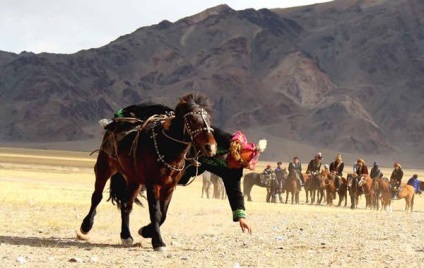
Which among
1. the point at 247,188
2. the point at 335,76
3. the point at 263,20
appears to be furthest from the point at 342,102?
the point at 247,188

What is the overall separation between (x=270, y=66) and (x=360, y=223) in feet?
527

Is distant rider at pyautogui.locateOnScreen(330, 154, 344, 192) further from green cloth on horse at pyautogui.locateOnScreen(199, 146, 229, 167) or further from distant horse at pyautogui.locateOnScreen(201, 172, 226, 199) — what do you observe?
green cloth on horse at pyautogui.locateOnScreen(199, 146, 229, 167)

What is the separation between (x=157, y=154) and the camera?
9.80 meters

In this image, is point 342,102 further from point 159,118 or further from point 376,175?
point 159,118

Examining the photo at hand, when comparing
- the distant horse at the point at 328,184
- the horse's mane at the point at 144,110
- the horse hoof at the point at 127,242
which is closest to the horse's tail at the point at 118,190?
the horse hoof at the point at 127,242

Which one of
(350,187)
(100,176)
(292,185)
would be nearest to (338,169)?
(350,187)

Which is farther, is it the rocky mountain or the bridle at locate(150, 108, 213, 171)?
the rocky mountain

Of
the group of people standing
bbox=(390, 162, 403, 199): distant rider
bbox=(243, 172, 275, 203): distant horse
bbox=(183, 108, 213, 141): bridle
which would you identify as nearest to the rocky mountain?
bbox=(243, 172, 275, 203): distant horse

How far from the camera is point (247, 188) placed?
37.8 meters

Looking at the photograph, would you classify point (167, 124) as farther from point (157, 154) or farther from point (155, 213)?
point (155, 213)

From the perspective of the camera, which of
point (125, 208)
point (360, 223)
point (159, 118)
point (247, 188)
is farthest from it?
point (247, 188)

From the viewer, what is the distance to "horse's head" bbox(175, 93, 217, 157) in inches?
355

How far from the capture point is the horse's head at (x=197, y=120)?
902 cm

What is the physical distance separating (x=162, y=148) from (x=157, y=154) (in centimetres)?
11
